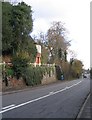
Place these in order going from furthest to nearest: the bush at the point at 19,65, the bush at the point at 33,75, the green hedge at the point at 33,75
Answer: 1. the bush at the point at 33,75
2. the green hedge at the point at 33,75
3. the bush at the point at 19,65

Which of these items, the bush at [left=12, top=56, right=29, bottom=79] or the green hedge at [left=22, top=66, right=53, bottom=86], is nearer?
the bush at [left=12, top=56, right=29, bottom=79]

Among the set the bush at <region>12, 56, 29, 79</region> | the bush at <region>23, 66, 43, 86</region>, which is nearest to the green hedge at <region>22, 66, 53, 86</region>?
the bush at <region>23, 66, 43, 86</region>

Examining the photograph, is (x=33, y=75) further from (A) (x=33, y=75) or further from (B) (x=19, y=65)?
(B) (x=19, y=65)

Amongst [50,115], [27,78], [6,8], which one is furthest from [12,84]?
[50,115]

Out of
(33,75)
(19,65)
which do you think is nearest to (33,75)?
(33,75)

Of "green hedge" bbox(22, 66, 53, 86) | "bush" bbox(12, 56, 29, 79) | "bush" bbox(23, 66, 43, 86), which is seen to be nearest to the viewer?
"bush" bbox(12, 56, 29, 79)

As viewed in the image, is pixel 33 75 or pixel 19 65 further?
pixel 33 75

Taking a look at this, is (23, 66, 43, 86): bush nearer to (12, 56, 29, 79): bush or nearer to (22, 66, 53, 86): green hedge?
(22, 66, 53, 86): green hedge

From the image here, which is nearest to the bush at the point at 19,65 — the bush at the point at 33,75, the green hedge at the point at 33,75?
the green hedge at the point at 33,75

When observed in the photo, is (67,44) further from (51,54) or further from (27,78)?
(27,78)

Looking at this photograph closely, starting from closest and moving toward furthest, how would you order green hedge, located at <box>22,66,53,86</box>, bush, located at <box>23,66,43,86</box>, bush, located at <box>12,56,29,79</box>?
bush, located at <box>12,56,29,79</box>
green hedge, located at <box>22,66,53,86</box>
bush, located at <box>23,66,43,86</box>

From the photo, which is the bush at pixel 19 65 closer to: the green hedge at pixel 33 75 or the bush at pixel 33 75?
the green hedge at pixel 33 75

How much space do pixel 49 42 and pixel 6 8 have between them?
5723 cm

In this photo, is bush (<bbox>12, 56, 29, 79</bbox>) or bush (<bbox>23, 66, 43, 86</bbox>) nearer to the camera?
bush (<bbox>12, 56, 29, 79</bbox>)
